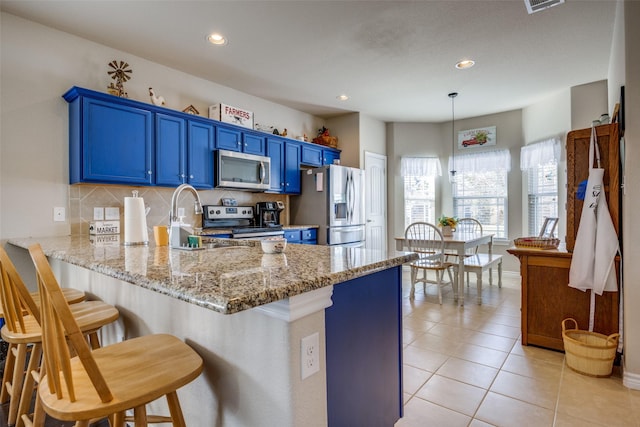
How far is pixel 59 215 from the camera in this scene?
276 centimetres

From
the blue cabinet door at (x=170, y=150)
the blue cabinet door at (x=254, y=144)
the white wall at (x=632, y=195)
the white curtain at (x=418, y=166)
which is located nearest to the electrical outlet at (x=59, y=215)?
the blue cabinet door at (x=170, y=150)

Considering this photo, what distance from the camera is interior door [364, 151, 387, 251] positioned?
5324 millimetres

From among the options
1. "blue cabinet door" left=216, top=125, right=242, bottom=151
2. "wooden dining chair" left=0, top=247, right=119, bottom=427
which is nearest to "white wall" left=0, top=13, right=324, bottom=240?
"blue cabinet door" left=216, top=125, right=242, bottom=151

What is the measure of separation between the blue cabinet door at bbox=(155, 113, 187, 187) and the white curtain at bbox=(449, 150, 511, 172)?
451 cm

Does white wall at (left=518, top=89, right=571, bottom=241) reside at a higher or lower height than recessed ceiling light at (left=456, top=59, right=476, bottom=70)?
lower

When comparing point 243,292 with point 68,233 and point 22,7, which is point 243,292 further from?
point 22,7

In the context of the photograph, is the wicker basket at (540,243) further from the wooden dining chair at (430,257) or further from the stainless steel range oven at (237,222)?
the stainless steel range oven at (237,222)

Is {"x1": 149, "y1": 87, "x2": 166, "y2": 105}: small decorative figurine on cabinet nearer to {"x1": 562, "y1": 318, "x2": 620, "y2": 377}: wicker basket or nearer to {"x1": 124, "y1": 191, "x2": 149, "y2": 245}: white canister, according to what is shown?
{"x1": 124, "y1": 191, "x2": 149, "y2": 245}: white canister

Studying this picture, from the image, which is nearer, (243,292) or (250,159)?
(243,292)

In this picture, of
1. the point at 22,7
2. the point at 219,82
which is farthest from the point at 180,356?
the point at 219,82

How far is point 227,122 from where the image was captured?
3.76 m

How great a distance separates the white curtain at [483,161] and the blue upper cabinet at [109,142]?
4841 mm

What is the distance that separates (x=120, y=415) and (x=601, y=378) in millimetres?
2735

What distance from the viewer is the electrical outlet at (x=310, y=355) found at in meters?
0.90
